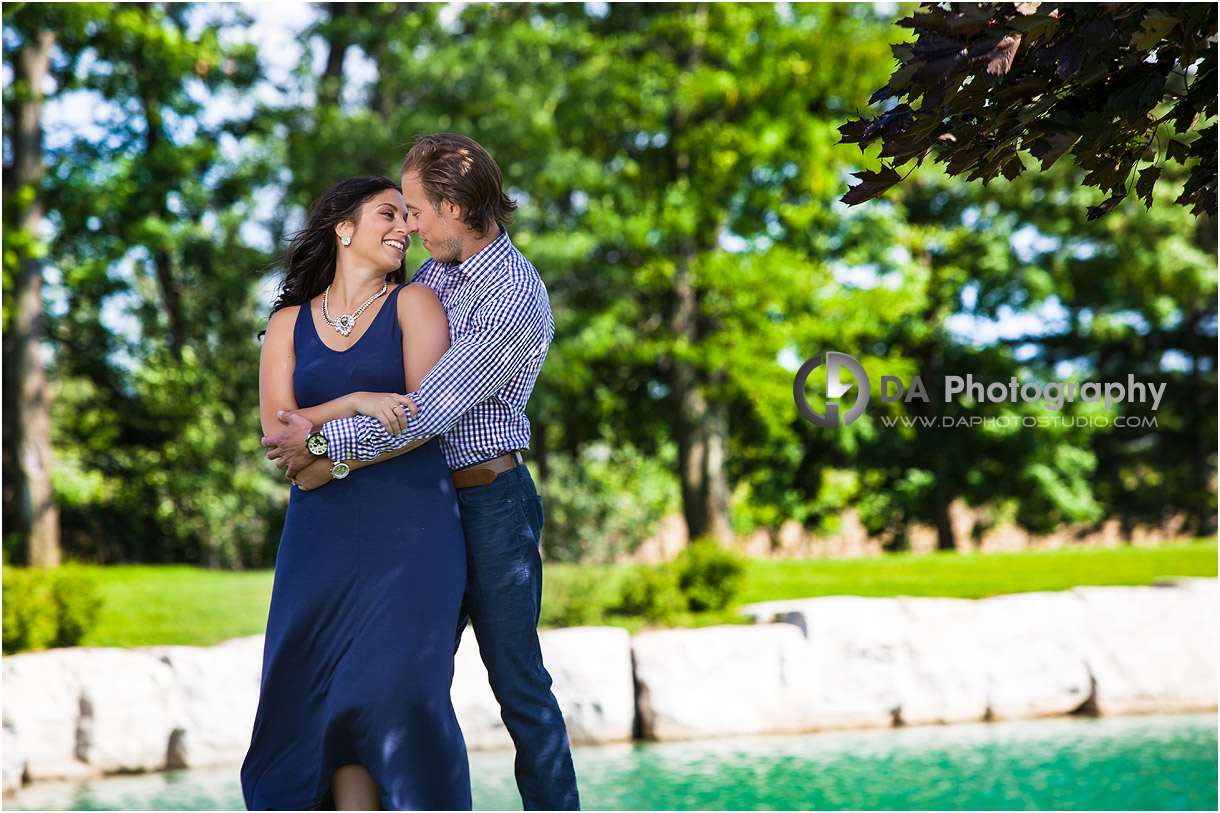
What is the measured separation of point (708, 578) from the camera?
311 inches

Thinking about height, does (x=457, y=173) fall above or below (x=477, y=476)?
above

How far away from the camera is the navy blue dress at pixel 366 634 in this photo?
247 cm

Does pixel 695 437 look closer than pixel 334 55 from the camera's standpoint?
Yes

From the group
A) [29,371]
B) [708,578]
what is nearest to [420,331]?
[708,578]

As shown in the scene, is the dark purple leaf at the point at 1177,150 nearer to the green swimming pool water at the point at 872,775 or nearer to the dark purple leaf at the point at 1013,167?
the dark purple leaf at the point at 1013,167

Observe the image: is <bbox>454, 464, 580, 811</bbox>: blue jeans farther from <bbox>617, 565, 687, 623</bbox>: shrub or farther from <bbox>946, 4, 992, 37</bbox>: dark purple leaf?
<bbox>617, 565, 687, 623</bbox>: shrub

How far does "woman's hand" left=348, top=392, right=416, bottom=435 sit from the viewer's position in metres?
2.46

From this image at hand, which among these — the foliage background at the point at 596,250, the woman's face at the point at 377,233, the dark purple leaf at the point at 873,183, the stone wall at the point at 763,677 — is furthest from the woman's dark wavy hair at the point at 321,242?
the foliage background at the point at 596,250

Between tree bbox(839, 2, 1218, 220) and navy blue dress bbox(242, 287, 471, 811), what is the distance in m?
1.29

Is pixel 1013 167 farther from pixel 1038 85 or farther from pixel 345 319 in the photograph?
pixel 345 319

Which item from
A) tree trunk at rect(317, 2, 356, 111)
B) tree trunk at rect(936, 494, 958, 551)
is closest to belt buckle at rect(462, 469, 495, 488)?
tree trunk at rect(317, 2, 356, 111)

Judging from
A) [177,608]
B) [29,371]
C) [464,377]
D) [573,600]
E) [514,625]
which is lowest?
[177,608]

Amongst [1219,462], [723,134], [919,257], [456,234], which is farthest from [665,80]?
[1219,462]

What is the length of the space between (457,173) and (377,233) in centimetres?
26
